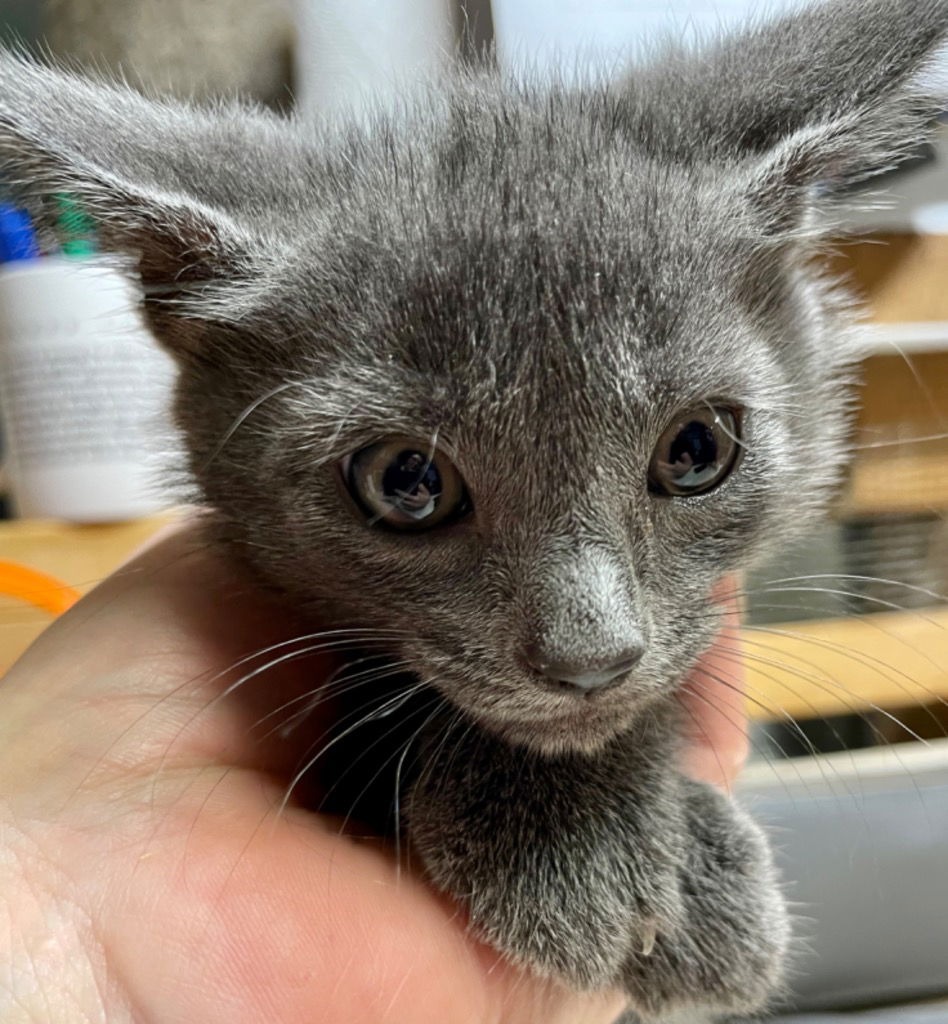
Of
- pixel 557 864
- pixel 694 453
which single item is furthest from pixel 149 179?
pixel 557 864

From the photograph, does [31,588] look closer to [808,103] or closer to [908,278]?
→ [808,103]

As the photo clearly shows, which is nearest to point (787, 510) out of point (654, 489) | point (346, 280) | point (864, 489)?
point (654, 489)

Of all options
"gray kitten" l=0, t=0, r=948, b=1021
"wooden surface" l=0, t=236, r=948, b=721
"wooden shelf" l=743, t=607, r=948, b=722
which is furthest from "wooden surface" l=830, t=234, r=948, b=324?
"gray kitten" l=0, t=0, r=948, b=1021

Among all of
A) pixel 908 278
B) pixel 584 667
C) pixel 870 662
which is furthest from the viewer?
pixel 908 278

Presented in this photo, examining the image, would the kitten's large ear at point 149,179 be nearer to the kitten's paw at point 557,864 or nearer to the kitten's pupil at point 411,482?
the kitten's pupil at point 411,482

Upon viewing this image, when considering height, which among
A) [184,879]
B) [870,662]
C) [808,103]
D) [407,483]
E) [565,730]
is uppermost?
[808,103]

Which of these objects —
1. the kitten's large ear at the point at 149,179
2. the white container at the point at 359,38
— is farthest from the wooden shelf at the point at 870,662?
the white container at the point at 359,38

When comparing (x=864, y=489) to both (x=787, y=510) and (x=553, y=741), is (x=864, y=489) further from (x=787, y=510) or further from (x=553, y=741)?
(x=553, y=741)
